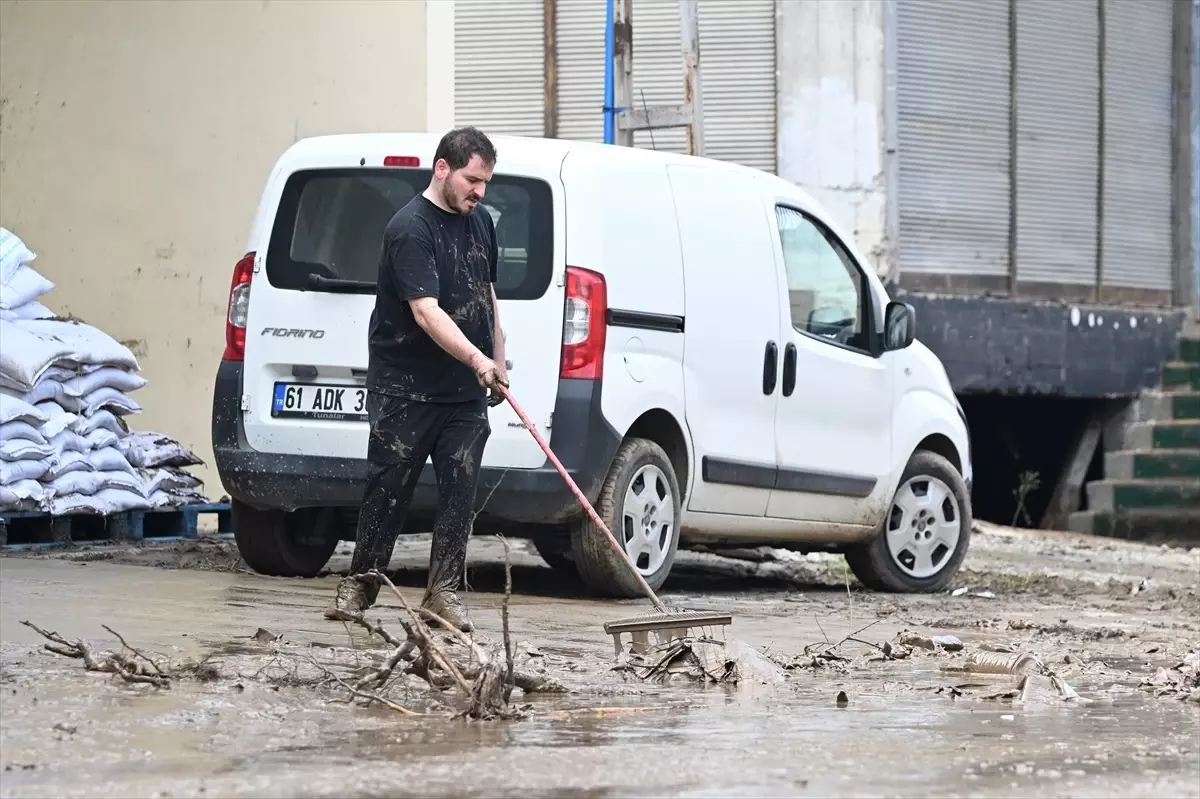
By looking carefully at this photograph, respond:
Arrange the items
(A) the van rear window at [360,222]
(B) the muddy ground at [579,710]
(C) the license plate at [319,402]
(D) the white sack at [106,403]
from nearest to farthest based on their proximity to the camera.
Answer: (B) the muddy ground at [579,710] → (A) the van rear window at [360,222] → (C) the license plate at [319,402] → (D) the white sack at [106,403]

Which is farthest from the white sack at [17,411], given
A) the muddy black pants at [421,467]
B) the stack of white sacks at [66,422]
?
the muddy black pants at [421,467]

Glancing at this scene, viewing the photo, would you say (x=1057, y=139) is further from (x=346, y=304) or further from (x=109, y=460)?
(x=346, y=304)

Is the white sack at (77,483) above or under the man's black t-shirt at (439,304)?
under

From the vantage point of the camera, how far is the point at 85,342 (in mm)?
10641

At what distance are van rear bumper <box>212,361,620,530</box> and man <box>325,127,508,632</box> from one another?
1199 mm

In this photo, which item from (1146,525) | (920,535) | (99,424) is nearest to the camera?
(920,535)

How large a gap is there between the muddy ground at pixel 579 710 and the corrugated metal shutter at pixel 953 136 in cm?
788

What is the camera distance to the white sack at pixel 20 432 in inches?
391

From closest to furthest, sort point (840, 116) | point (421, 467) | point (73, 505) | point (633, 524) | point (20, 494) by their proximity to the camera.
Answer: point (421, 467)
point (633, 524)
point (20, 494)
point (73, 505)
point (840, 116)

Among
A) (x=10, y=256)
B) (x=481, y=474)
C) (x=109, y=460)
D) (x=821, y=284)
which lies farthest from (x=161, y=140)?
(x=481, y=474)

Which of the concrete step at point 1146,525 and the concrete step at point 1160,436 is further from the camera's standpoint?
the concrete step at point 1160,436

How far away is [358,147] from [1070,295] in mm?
10353

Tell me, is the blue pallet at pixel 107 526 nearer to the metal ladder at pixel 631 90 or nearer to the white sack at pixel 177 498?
the white sack at pixel 177 498

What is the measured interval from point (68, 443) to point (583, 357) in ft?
10.8
